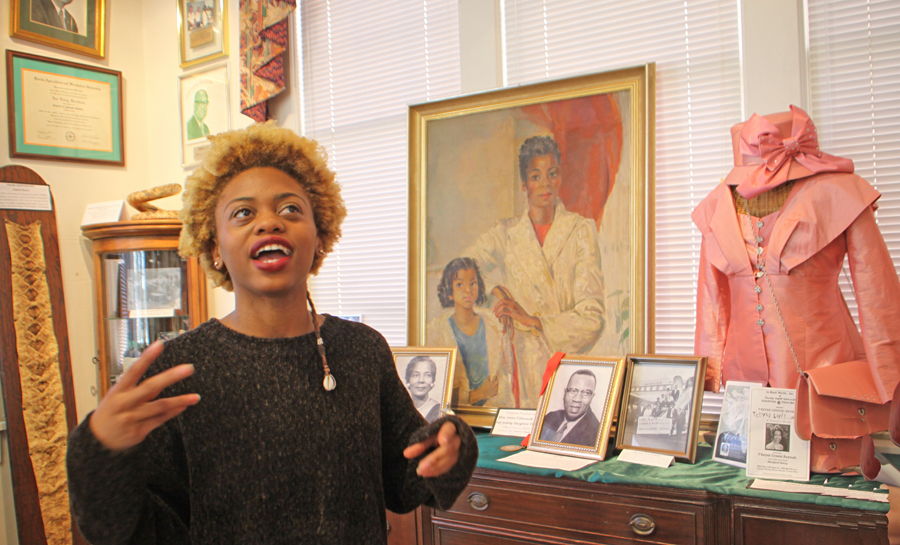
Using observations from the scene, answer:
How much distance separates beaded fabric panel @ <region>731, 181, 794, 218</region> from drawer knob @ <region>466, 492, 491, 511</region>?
1305 mm

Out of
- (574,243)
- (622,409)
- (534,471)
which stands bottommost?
(534,471)

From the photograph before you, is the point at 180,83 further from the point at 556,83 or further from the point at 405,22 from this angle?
the point at 556,83

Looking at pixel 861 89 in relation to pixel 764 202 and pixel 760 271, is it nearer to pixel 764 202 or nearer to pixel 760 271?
pixel 764 202

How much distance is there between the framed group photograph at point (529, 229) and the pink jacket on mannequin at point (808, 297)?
30cm

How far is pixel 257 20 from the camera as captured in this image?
3.11m

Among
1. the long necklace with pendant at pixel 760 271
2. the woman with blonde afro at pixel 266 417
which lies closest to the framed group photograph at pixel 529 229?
the long necklace with pendant at pixel 760 271

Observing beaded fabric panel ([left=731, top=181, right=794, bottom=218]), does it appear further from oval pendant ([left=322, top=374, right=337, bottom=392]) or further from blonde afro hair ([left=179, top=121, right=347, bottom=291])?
oval pendant ([left=322, top=374, right=337, bottom=392])

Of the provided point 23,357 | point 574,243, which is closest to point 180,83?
point 23,357

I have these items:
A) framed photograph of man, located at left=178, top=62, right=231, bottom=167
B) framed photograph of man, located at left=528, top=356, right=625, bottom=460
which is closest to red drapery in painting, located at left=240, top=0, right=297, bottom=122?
framed photograph of man, located at left=178, top=62, right=231, bottom=167

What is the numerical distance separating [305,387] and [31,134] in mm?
3002

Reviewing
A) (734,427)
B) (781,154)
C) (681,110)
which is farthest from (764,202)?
(734,427)

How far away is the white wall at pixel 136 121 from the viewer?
9.34ft

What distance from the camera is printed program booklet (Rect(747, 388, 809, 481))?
1.77m

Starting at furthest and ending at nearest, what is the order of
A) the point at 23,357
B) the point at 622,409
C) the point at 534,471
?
the point at 23,357 < the point at 622,409 < the point at 534,471
